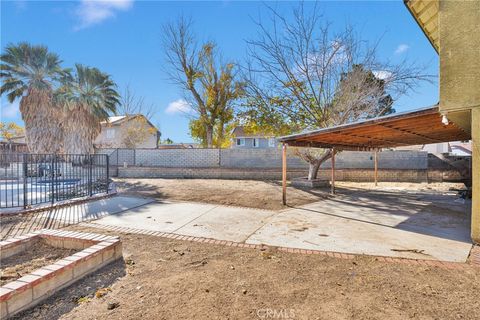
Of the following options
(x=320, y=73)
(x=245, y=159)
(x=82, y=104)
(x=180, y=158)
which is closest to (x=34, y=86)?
(x=82, y=104)

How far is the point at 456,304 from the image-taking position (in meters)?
2.69

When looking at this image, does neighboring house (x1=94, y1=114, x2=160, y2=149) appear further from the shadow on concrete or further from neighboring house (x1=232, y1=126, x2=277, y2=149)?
the shadow on concrete

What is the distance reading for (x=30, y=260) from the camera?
11.7 ft

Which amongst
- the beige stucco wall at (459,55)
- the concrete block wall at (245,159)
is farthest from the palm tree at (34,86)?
the beige stucco wall at (459,55)

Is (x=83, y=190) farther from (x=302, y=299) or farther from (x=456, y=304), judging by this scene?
(x=456, y=304)

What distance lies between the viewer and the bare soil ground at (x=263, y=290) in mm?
2516

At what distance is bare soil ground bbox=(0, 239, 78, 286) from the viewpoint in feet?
10.3

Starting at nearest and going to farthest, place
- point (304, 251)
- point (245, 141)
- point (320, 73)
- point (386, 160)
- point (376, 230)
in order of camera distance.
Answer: point (304, 251)
point (376, 230)
point (320, 73)
point (386, 160)
point (245, 141)

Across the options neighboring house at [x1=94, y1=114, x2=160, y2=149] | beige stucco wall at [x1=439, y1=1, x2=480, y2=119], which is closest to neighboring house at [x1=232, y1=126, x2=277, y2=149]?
neighboring house at [x1=94, y1=114, x2=160, y2=149]

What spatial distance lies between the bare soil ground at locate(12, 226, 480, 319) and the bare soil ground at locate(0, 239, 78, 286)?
801 mm

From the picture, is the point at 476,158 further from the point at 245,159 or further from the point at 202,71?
the point at 202,71

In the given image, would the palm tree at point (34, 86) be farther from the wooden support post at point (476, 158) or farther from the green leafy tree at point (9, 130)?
the green leafy tree at point (9, 130)

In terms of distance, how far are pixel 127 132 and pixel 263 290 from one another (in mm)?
25337

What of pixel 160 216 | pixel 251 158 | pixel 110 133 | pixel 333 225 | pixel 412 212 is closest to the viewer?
pixel 333 225
